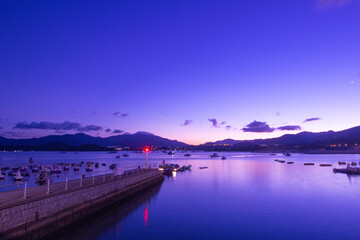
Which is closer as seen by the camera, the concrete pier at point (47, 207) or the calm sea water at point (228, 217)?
the concrete pier at point (47, 207)

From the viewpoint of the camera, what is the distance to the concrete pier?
12312mm

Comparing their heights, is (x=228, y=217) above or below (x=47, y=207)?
below

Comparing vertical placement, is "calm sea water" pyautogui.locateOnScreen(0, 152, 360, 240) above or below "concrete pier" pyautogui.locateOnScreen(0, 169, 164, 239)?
below

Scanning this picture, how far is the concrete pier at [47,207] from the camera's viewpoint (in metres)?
12.3

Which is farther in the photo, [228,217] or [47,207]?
[228,217]

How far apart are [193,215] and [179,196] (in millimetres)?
10371

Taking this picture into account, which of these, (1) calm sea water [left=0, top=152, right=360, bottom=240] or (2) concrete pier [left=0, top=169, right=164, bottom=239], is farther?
(1) calm sea water [left=0, top=152, right=360, bottom=240]

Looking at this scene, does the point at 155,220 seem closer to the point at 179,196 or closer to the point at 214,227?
the point at 214,227

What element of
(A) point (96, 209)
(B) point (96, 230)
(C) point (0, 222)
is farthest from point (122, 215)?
(C) point (0, 222)

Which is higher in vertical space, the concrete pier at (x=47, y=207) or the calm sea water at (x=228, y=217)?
the concrete pier at (x=47, y=207)

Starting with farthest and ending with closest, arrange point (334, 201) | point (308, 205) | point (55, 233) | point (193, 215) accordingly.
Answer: point (334, 201) → point (308, 205) → point (193, 215) → point (55, 233)

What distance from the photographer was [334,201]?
31.1 metres

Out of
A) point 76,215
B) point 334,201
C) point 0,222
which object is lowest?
point 334,201

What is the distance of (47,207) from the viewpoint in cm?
1481
